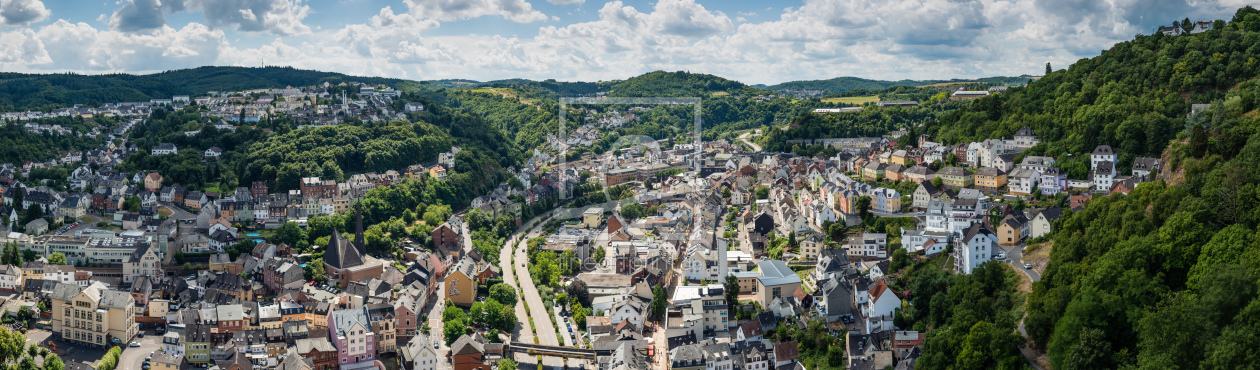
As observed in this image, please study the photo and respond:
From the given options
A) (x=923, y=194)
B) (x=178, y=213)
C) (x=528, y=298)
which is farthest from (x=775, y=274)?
(x=178, y=213)

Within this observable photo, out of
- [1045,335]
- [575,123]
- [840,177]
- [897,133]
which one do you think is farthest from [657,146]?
[1045,335]

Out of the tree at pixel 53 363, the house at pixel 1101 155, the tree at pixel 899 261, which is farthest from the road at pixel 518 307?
the house at pixel 1101 155

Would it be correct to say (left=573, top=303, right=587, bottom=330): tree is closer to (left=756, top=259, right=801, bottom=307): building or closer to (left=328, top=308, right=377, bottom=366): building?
(left=756, top=259, right=801, bottom=307): building

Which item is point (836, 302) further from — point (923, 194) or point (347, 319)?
point (347, 319)

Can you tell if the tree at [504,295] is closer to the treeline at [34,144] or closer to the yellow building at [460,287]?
the yellow building at [460,287]

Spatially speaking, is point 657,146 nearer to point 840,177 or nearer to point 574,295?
point 840,177
